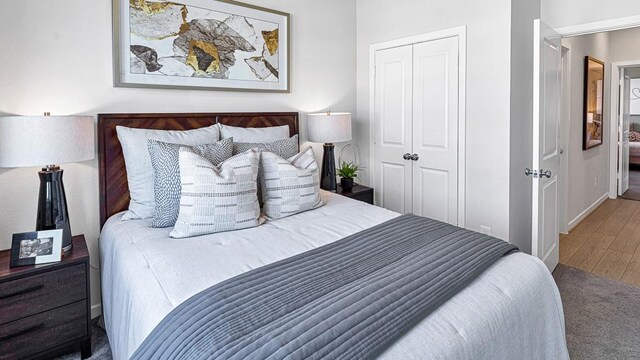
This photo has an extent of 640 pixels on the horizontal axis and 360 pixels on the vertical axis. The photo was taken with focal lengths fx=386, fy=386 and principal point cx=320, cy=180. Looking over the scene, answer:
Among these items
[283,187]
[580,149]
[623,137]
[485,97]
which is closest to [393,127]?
[485,97]

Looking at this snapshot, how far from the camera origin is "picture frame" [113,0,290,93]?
8.20 ft

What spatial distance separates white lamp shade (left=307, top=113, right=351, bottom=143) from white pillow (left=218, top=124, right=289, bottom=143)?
1.11 feet

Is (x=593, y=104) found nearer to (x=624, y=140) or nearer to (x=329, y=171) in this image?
(x=624, y=140)

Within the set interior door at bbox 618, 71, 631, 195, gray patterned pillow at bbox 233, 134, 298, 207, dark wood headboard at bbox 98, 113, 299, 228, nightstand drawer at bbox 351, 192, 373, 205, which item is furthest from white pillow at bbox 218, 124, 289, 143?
interior door at bbox 618, 71, 631, 195

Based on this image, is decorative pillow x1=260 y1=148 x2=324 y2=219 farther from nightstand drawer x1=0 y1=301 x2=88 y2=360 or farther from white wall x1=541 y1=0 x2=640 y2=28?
white wall x1=541 y1=0 x2=640 y2=28

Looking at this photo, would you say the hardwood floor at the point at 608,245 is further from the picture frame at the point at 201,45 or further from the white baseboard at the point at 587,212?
the picture frame at the point at 201,45

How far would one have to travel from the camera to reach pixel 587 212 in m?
4.93

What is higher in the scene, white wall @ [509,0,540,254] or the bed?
white wall @ [509,0,540,254]

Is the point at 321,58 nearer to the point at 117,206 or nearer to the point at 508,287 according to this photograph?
the point at 117,206

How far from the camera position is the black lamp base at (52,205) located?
2.02 m

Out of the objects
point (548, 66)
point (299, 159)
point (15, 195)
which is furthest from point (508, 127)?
point (15, 195)

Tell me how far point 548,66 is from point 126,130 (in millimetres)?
2915

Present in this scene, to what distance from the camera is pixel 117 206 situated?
2490 millimetres

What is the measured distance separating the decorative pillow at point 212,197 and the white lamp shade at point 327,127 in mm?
1213
